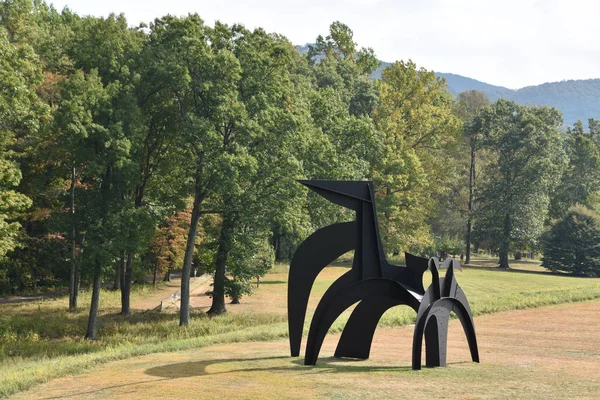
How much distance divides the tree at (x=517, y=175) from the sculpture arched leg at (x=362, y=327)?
51.3 m

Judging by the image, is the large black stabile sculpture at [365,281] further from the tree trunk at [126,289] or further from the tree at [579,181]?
the tree at [579,181]

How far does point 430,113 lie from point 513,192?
1285cm

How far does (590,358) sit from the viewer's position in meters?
20.1

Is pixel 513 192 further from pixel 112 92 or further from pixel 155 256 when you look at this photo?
pixel 112 92

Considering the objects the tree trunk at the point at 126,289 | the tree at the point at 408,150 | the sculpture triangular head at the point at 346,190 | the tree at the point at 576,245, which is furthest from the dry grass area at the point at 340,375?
the tree at the point at 576,245

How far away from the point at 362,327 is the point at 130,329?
15531mm

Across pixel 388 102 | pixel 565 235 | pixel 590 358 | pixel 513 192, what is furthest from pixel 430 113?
pixel 590 358

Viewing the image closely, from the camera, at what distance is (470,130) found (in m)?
73.1

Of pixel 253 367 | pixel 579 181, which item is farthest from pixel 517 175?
pixel 253 367

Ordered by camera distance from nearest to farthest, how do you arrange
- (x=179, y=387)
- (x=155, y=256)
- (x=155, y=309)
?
(x=179, y=387), (x=155, y=309), (x=155, y=256)

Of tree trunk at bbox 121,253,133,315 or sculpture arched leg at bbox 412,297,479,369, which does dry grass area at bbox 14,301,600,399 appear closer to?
sculpture arched leg at bbox 412,297,479,369

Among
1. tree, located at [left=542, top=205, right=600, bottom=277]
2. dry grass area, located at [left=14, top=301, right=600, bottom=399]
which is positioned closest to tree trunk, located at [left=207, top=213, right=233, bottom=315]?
dry grass area, located at [left=14, top=301, right=600, bottom=399]

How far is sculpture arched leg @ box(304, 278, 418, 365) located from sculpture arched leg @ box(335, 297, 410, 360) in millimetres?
775

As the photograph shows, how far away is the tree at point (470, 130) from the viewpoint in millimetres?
71438
